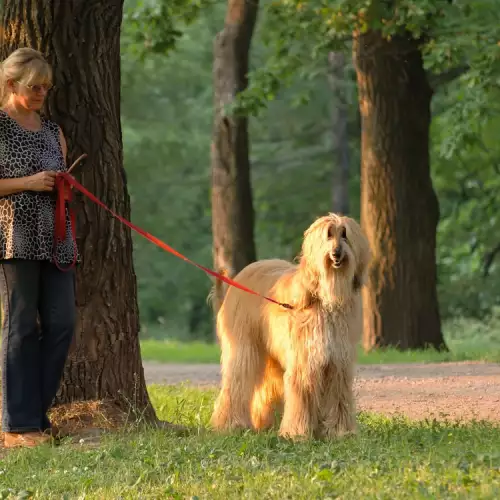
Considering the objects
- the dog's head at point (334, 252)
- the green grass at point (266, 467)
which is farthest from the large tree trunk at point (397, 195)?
the dog's head at point (334, 252)

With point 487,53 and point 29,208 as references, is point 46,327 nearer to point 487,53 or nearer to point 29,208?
point 29,208

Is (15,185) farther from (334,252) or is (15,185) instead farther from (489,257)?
(489,257)

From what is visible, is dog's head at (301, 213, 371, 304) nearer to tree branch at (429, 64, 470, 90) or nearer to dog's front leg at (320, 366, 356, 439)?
dog's front leg at (320, 366, 356, 439)

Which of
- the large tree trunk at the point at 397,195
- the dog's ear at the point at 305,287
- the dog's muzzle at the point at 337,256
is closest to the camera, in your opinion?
the dog's muzzle at the point at 337,256

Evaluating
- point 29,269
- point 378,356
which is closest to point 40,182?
point 29,269

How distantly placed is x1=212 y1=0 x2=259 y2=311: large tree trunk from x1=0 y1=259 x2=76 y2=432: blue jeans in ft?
37.4

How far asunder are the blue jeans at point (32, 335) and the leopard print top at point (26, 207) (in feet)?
0.28

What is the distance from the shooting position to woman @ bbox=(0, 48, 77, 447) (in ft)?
25.4

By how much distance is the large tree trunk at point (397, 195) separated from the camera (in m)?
17.5

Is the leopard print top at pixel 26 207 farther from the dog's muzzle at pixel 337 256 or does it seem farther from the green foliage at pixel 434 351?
the green foliage at pixel 434 351

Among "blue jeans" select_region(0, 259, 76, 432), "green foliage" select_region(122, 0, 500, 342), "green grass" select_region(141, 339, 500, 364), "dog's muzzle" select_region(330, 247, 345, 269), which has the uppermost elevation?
"green foliage" select_region(122, 0, 500, 342)

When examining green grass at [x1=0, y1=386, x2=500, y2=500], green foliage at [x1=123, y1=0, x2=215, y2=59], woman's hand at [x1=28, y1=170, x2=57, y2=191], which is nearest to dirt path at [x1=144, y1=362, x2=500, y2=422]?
green grass at [x1=0, y1=386, x2=500, y2=500]

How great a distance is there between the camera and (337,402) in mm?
8016

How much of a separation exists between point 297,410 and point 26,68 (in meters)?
2.53
